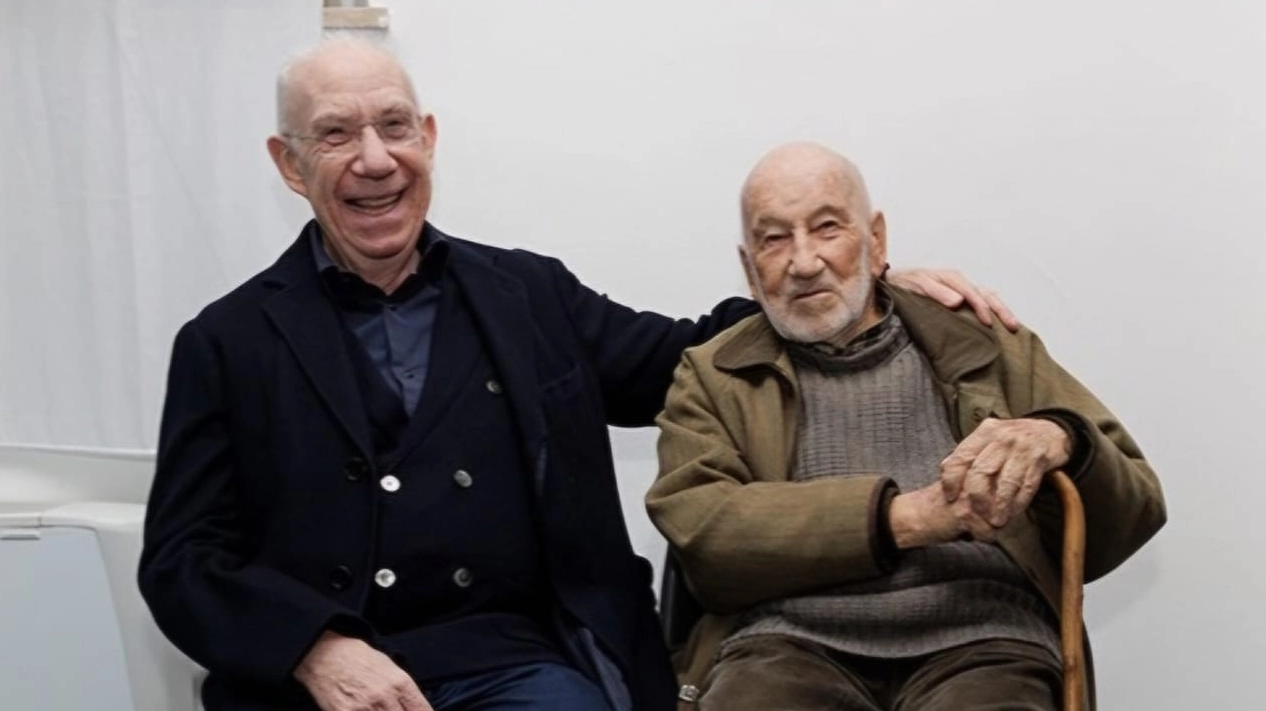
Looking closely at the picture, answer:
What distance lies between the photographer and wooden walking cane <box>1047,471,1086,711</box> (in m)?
1.86

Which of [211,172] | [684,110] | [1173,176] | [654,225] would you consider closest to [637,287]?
[654,225]

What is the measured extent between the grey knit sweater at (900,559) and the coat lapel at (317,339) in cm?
56

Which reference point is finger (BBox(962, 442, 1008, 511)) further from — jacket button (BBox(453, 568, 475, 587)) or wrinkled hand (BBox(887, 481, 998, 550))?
jacket button (BBox(453, 568, 475, 587))

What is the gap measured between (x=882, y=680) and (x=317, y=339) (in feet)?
2.73

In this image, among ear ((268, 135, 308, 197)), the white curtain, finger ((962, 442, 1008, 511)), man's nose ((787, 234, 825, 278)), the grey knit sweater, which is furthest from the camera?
the white curtain

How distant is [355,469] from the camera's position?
2043 mm

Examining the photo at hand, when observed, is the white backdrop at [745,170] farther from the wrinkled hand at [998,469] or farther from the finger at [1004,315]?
the wrinkled hand at [998,469]

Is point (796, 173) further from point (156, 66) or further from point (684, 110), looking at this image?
point (156, 66)

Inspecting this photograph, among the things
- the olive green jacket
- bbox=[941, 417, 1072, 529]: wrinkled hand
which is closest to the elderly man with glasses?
the olive green jacket

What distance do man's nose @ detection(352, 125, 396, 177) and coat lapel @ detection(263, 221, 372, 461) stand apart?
16 cm

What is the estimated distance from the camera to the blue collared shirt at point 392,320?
7.00 ft

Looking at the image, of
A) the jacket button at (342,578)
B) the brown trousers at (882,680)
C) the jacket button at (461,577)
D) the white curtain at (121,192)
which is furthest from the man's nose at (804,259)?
the white curtain at (121,192)

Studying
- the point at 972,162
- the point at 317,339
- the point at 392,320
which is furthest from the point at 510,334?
the point at 972,162

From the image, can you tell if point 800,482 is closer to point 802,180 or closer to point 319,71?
point 802,180
